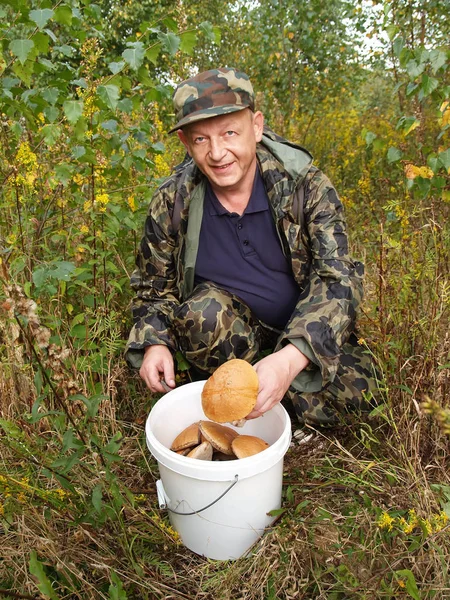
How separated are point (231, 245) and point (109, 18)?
8.78 metres

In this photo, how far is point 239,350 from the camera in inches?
92.7

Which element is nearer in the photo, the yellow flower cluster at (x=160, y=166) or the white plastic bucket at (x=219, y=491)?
the white plastic bucket at (x=219, y=491)

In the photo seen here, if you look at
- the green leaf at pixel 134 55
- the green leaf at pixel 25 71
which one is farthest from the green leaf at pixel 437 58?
the green leaf at pixel 25 71

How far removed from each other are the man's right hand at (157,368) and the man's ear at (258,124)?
105 cm

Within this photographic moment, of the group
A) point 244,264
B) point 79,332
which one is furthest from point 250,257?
point 79,332

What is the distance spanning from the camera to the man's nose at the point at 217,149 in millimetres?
2029

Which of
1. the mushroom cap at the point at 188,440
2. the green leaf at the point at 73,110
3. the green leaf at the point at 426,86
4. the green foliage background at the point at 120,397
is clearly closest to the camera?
the green foliage background at the point at 120,397

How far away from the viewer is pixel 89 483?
1.76 m

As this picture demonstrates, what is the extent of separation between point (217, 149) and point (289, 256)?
58 cm

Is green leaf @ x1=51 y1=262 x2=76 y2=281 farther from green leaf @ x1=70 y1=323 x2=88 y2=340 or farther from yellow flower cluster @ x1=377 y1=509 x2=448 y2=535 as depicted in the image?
yellow flower cluster @ x1=377 y1=509 x2=448 y2=535

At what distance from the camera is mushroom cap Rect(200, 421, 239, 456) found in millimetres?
1747

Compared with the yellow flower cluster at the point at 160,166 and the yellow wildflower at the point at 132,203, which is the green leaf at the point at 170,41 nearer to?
the yellow wildflower at the point at 132,203

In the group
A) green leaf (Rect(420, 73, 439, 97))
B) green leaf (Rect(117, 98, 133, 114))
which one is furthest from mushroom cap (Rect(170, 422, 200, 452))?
green leaf (Rect(420, 73, 439, 97))

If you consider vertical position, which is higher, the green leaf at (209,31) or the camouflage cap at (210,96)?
the green leaf at (209,31)
